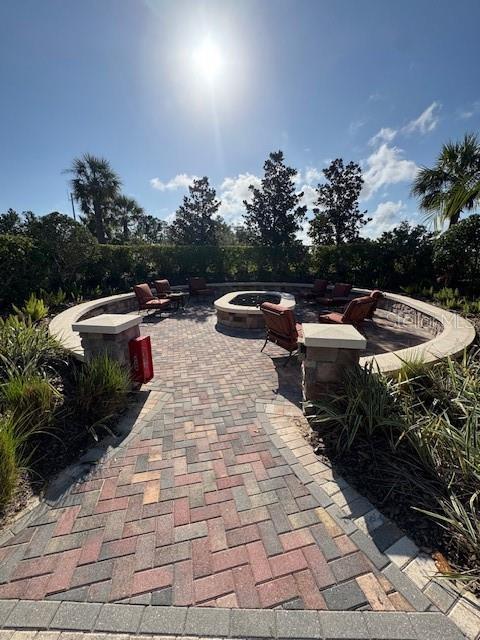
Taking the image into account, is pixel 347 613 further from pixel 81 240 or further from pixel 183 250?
pixel 183 250

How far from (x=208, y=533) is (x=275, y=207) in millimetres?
19873

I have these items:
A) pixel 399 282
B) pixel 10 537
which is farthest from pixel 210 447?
pixel 399 282

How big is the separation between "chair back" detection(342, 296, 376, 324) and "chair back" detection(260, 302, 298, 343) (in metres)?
1.62

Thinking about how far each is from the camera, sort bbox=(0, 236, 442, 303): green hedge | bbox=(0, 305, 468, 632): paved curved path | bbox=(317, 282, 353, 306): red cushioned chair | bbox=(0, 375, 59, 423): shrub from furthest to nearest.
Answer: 1. bbox=(317, 282, 353, 306): red cushioned chair
2. bbox=(0, 236, 442, 303): green hedge
3. bbox=(0, 375, 59, 423): shrub
4. bbox=(0, 305, 468, 632): paved curved path

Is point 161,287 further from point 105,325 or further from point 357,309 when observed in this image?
point 357,309

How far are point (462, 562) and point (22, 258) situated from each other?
31.3 feet

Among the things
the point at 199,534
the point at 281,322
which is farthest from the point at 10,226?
the point at 199,534

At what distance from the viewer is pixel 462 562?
1.79 meters

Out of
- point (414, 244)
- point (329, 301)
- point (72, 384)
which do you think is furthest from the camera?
Answer: point (414, 244)

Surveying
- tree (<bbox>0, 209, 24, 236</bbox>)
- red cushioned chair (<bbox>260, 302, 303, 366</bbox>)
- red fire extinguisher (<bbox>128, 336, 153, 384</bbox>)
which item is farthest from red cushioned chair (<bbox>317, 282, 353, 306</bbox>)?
tree (<bbox>0, 209, 24, 236</bbox>)

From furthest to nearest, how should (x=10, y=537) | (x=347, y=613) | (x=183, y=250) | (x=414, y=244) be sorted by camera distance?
1. (x=183, y=250)
2. (x=414, y=244)
3. (x=10, y=537)
4. (x=347, y=613)

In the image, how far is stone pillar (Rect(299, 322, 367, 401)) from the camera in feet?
10.1

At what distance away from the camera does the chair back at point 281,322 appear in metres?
4.96

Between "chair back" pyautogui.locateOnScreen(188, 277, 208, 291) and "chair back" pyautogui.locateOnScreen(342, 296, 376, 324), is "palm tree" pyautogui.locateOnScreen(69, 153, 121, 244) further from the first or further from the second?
"chair back" pyautogui.locateOnScreen(342, 296, 376, 324)
